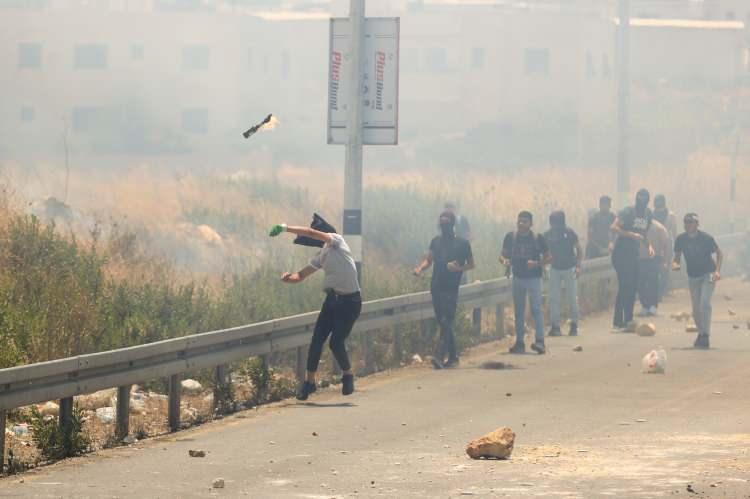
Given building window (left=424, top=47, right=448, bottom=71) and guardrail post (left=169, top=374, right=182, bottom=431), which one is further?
building window (left=424, top=47, right=448, bottom=71)

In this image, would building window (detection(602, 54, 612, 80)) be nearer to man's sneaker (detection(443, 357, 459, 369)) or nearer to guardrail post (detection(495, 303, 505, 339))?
guardrail post (detection(495, 303, 505, 339))

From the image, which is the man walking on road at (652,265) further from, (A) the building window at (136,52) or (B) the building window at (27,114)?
(A) the building window at (136,52)

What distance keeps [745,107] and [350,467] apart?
96.5 m

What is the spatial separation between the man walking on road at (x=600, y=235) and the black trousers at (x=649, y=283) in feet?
4.26

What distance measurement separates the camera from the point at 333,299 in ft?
57.9

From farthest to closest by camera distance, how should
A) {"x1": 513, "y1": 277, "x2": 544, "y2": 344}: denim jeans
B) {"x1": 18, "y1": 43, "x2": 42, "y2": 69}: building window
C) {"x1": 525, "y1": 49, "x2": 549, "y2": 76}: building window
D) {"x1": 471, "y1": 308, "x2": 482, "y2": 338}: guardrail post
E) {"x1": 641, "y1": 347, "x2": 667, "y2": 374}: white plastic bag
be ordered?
1. {"x1": 525, "y1": 49, "x2": 549, "y2": 76}: building window
2. {"x1": 18, "y1": 43, "x2": 42, "y2": 69}: building window
3. {"x1": 471, "y1": 308, "x2": 482, "y2": 338}: guardrail post
4. {"x1": 513, "y1": 277, "x2": 544, "y2": 344}: denim jeans
5. {"x1": 641, "y1": 347, "x2": 667, "y2": 374}: white plastic bag

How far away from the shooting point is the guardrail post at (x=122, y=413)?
14555mm

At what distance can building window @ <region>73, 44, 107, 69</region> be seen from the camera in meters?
88.4

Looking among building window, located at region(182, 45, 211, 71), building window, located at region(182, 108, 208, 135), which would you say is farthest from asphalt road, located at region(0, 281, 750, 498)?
building window, located at region(182, 45, 211, 71)

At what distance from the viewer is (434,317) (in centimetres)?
2223

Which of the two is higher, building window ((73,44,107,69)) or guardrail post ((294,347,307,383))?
building window ((73,44,107,69))

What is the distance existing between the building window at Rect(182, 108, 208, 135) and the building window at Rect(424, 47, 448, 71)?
12.9m

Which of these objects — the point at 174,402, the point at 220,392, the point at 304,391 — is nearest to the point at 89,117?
the point at 304,391

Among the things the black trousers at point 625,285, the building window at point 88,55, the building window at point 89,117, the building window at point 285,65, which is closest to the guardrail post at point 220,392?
the black trousers at point 625,285
